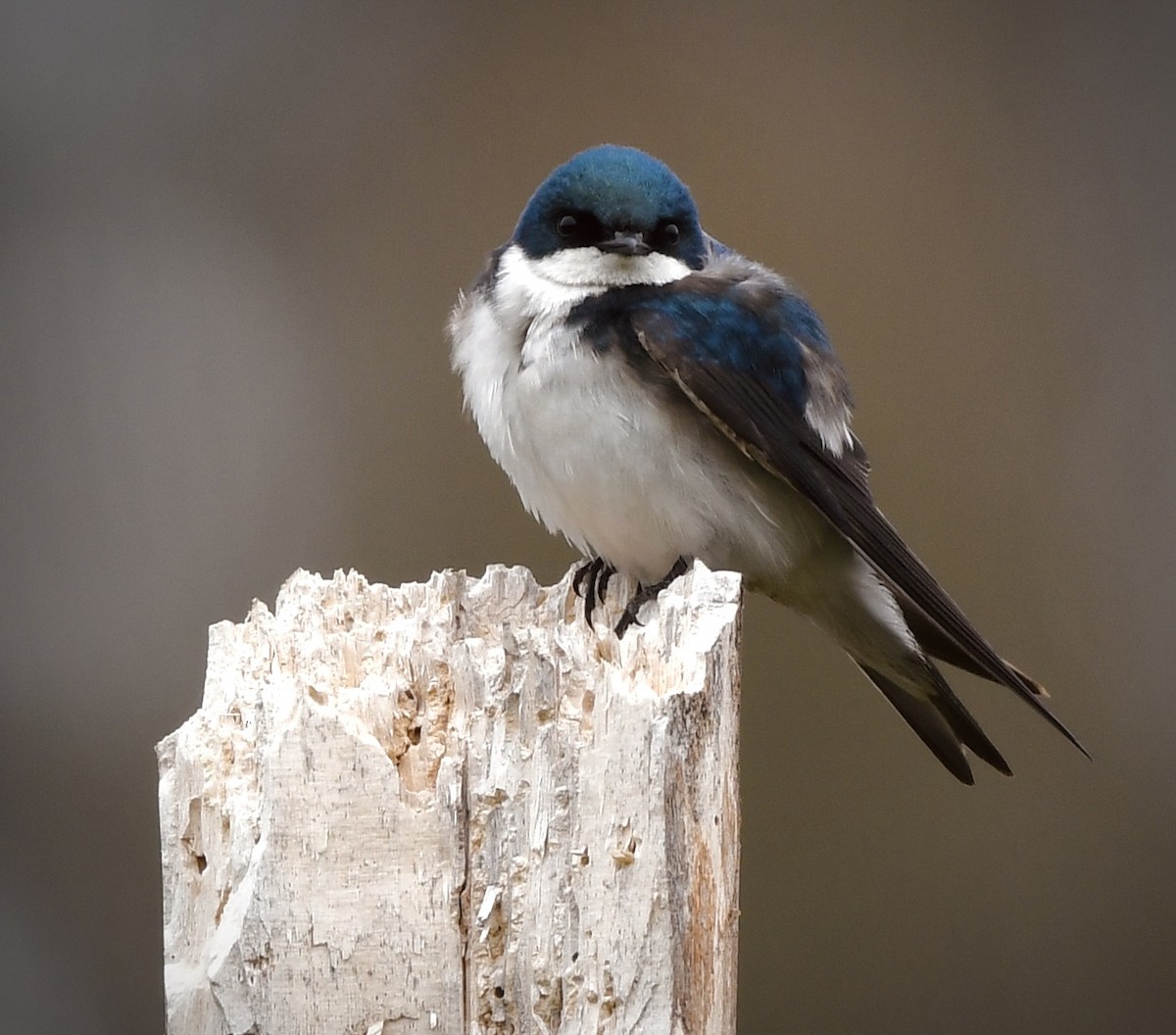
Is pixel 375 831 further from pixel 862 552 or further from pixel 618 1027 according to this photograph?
pixel 862 552

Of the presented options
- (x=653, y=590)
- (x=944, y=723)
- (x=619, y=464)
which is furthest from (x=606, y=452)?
(x=944, y=723)

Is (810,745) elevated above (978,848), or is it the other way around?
(810,745)

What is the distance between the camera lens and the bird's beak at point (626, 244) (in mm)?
1452

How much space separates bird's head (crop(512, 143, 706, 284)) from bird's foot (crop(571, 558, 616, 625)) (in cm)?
27

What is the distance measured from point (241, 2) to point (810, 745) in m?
1.52

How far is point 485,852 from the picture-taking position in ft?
3.25

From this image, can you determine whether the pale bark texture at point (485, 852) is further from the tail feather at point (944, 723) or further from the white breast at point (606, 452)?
the tail feather at point (944, 723)

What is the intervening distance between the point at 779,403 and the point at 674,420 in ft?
0.35

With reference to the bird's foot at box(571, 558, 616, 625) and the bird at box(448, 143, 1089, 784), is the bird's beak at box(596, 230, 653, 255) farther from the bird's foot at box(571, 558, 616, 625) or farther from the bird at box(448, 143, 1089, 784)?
the bird's foot at box(571, 558, 616, 625)

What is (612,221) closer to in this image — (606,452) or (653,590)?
(606,452)

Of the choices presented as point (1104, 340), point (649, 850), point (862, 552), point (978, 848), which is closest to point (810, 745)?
point (978, 848)

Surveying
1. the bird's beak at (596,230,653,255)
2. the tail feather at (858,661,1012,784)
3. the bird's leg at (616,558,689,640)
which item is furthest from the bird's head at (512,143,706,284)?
the tail feather at (858,661,1012,784)

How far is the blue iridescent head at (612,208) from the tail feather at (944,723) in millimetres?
466

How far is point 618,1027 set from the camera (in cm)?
95
